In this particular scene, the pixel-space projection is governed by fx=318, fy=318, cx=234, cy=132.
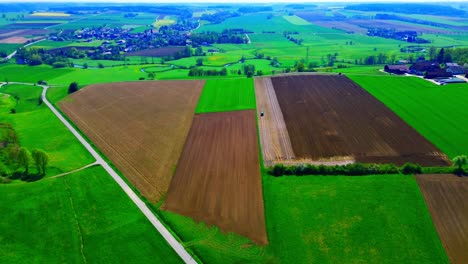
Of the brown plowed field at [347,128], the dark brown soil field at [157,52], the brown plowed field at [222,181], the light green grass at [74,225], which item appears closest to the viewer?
the light green grass at [74,225]

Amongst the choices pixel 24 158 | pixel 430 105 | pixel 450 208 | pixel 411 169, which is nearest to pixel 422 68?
pixel 430 105

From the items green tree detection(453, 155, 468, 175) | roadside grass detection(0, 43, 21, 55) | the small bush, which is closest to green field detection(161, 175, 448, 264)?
the small bush

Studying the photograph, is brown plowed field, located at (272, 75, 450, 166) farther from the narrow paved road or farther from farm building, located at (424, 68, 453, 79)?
farm building, located at (424, 68, 453, 79)

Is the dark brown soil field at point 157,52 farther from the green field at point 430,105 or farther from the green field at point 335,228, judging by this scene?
the green field at point 335,228

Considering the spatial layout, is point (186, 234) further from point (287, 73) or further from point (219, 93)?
point (287, 73)

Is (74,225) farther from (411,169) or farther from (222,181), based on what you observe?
(411,169)

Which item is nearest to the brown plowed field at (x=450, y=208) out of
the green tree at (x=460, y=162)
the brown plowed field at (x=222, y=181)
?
the green tree at (x=460, y=162)

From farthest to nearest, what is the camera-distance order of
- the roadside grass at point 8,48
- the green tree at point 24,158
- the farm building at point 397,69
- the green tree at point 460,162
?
the roadside grass at point 8,48
the farm building at point 397,69
the green tree at point 24,158
the green tree at point 460,162
